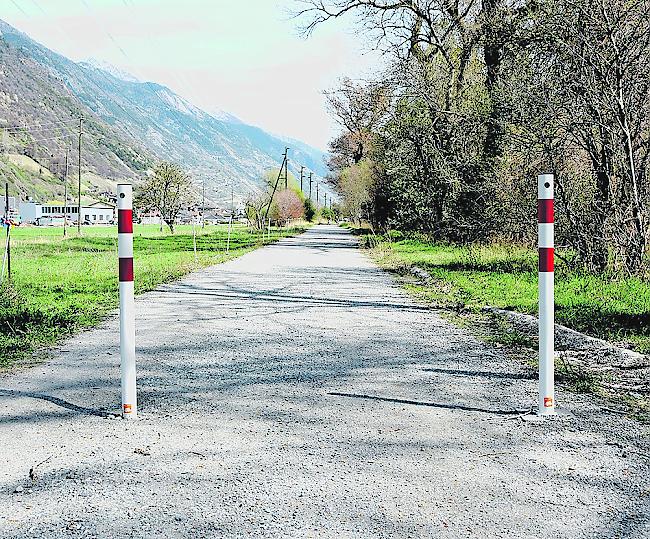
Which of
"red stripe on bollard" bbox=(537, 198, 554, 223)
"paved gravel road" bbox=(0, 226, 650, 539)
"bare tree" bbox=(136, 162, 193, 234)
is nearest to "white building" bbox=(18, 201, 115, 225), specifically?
"bare tree" bbox=(136, 162, 193, 234)

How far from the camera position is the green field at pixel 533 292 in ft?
30.3

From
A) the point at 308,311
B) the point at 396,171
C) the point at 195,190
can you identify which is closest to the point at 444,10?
the point at 396,171

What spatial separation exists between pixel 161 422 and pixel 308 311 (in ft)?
20.7

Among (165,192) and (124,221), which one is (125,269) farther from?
(165,192)

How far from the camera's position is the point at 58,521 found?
3.21 meters

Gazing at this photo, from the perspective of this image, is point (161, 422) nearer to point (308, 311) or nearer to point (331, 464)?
point (331, 464)

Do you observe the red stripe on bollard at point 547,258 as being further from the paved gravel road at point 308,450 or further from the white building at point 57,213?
the white building at point 57,213

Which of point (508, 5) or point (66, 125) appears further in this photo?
point (66, 125)

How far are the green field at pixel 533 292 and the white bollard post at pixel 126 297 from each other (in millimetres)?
5046

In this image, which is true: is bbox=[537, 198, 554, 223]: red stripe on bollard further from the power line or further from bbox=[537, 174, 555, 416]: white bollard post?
the power line

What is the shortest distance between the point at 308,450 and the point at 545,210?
2204 millimetres

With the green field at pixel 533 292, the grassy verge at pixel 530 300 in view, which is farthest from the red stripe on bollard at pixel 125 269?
the green field at pixel 533 292

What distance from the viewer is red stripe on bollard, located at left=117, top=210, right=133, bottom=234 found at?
488 cm

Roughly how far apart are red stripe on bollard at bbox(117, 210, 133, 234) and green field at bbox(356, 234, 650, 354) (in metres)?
5.17
